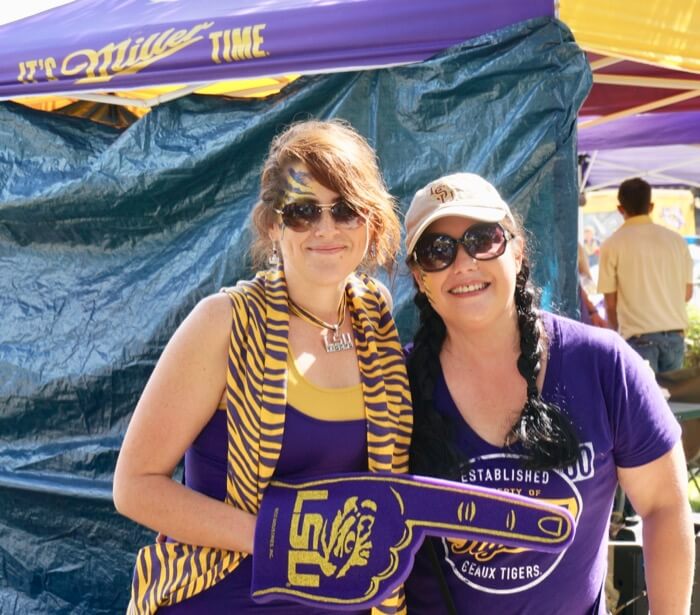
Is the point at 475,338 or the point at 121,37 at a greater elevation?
the point at 121,37

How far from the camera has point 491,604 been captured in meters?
1.69

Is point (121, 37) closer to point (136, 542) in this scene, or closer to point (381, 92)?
point (381, 92)

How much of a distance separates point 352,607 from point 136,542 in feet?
5.79

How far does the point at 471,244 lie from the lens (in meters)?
1.76

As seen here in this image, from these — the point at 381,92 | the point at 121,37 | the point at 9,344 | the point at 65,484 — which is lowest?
the point at 65,484

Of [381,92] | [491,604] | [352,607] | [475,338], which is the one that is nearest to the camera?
[352,607]

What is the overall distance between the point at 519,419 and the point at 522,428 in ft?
0.11

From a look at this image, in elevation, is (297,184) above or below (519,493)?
above

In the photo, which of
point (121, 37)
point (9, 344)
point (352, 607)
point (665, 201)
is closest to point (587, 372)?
point (352, 607)

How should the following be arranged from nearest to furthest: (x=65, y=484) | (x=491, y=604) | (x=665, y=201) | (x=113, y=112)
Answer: (x=491, y=604) < (x=65, y=484) < (x=113, y=112) < (x=665, y=201)

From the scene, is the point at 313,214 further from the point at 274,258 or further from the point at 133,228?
the point at 133,228

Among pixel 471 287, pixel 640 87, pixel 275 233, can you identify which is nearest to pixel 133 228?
pixel 275 233

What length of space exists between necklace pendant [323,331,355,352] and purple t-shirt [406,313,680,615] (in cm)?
25

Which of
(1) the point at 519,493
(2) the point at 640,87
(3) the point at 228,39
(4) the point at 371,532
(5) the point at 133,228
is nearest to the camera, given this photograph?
(4) the point at 371,532
